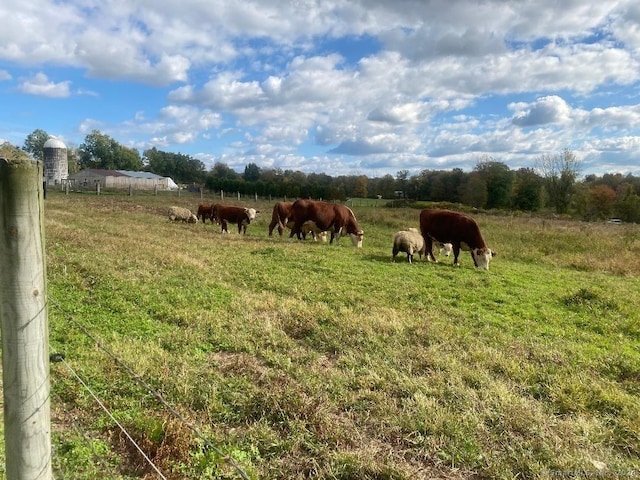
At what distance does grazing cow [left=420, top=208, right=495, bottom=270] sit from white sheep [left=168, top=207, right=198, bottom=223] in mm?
15727

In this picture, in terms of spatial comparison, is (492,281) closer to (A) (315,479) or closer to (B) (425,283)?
(B) (425,283)

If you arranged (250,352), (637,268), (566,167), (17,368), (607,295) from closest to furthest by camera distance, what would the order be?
(17,368)
(250,352)
(607,295)
(637,268)
(566,167)

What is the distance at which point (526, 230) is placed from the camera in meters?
25.3

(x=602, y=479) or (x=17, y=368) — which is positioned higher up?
(x=17, y=368)

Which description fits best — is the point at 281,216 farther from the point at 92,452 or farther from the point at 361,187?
the point at 361,187

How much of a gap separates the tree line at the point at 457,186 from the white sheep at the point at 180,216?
120ft

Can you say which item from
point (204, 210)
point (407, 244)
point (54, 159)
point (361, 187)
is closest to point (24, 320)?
point (407, 244)

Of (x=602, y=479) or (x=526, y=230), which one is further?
(x=526, y=230)

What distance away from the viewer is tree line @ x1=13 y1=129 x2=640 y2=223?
5300 centimetres

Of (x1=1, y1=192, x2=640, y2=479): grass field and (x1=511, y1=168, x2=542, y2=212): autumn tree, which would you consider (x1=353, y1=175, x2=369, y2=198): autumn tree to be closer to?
(x1=511, y1=168, x2=542, y2=212): autumn tree

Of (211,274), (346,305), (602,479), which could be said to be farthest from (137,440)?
(211,274)

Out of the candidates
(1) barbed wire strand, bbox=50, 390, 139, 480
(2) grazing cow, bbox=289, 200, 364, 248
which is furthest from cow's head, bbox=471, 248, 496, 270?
(1) barbed wire strand, bbox=50, 390, 139, 480

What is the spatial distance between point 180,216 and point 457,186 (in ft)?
172

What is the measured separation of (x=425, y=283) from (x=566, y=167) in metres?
52.9
